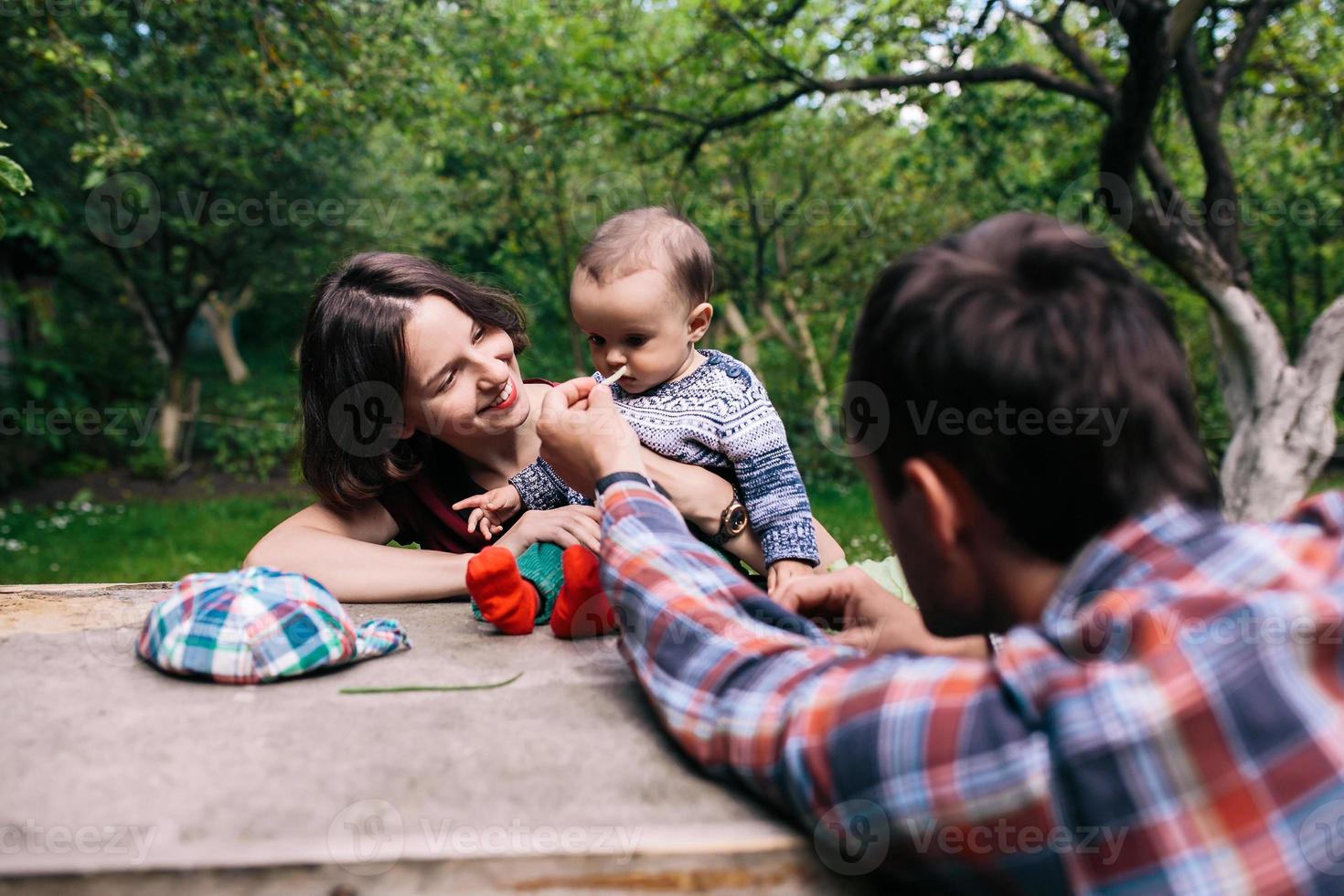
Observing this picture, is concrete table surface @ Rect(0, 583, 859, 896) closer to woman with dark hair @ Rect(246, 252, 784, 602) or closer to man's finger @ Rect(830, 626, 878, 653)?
man's finger @ Rect(830, 626, 878, 653)

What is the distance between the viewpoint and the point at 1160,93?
18.6ft

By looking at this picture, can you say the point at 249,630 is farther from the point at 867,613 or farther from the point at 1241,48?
the point at 1241,48

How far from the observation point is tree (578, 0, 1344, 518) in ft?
17.7

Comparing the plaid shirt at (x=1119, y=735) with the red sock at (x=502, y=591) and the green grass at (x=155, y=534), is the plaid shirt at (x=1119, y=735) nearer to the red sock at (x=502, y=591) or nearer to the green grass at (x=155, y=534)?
the red sock at (x=502, y=591)

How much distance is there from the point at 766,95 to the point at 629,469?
6.32 m

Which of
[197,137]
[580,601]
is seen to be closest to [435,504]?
[580,601]

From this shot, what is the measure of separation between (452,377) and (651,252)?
0.55m

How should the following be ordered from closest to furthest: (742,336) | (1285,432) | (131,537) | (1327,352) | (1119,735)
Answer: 1. (1119,735)
2. (1327,352)
3. (1285,432)
4. (131,537)
5. (742,336)

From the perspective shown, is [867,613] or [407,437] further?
[407,437]

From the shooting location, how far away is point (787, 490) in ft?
7.30

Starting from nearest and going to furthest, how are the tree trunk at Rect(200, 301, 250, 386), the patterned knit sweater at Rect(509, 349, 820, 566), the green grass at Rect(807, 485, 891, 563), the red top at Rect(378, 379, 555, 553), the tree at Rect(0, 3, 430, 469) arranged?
Answer: the patterned knit sweater at Rect(509, 349, 820, 566) → the red top at Rect(378, 379, 555, 553) → the tree at Rect(0, 3, 430, 469) → the green grass at Rect(807, 485, 891, 563) → the tree trunk at Rect(200, 301, 250, 386)

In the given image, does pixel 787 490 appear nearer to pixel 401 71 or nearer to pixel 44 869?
pixel 44 869

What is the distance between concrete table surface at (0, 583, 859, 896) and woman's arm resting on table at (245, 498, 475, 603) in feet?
1.73

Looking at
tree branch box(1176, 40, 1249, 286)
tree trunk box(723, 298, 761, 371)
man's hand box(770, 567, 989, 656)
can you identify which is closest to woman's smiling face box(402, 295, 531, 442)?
man's hand box(770, 567, 989, 656)
